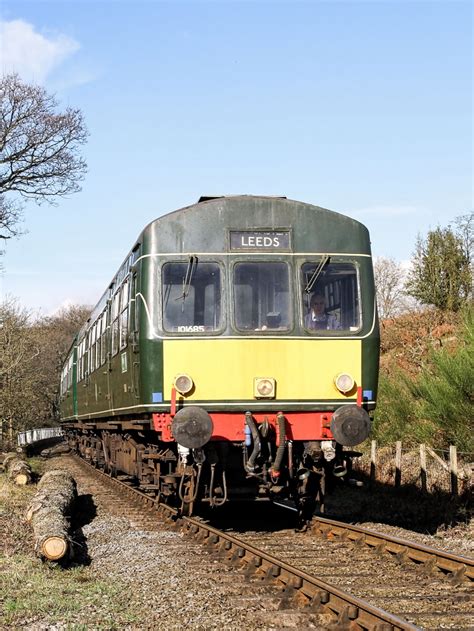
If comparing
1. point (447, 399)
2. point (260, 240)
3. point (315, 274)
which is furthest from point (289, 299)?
point (447, 399)

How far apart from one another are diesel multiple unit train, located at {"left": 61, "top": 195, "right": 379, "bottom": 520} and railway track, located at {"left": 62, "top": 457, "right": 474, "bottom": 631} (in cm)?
71

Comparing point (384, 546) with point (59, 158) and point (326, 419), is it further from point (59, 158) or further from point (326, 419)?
point (59, 158)

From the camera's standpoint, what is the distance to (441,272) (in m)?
29.9

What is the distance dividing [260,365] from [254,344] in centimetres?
23

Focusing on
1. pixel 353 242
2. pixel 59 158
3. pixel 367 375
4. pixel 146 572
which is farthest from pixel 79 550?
pixel 59 158

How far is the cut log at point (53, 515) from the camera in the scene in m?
7.97

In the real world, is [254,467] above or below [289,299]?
below

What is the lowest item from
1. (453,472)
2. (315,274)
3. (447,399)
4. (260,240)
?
(453,472)

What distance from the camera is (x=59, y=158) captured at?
23078mm

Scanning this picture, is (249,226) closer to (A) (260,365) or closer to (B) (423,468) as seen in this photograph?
(A) (260,365)

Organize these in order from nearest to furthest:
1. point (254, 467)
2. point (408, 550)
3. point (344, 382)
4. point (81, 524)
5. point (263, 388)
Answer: point (408, 550), point (254, 467), point (263, 388), point (344, 382), point (81, 524)

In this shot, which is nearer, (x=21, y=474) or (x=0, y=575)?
(x=0, y=575)

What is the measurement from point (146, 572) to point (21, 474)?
995 cm

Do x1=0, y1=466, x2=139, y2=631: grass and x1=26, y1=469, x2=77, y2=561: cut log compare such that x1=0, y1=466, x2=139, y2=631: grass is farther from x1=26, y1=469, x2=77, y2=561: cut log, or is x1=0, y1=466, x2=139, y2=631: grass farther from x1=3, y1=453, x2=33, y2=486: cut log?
x1=3, y1=453, x2=33, y2=486: cut log
